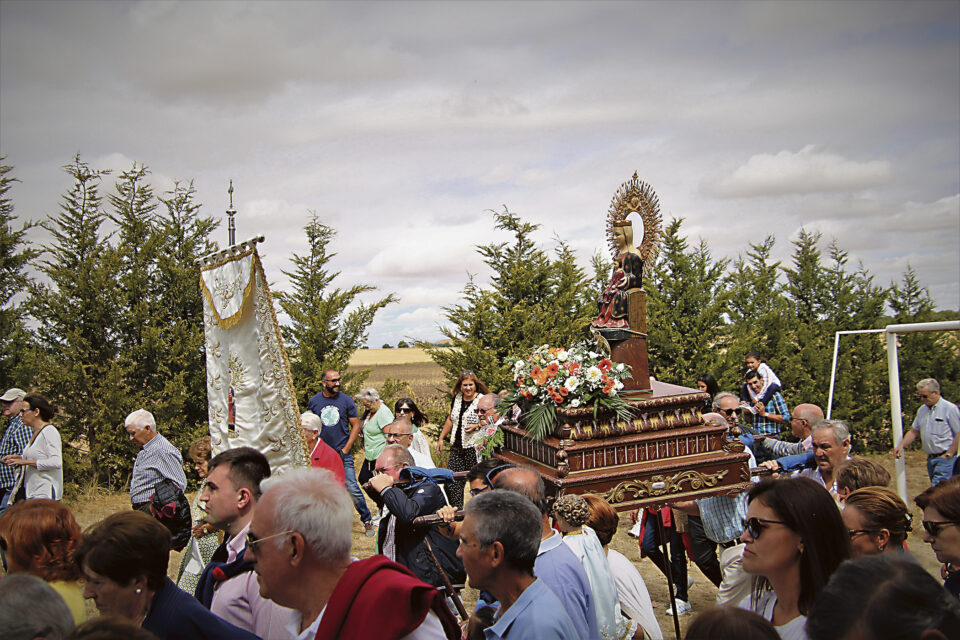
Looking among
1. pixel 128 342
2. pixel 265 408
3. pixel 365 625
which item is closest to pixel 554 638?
pixel 365 625

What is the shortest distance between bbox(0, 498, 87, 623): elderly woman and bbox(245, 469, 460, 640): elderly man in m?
1.18

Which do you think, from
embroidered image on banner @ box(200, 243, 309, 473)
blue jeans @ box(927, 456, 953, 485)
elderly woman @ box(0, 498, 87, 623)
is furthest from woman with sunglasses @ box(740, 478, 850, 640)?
blue jeans @ box(927, 456, 953, 485)

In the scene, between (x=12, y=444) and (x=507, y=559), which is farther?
(x=12, y=444)

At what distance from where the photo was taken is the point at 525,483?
335 cm

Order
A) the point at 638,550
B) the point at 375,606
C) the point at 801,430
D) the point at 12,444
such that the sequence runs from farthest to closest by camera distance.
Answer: the point at 638,550
the point at 12,444
the point at 801,430
the point at 375,606

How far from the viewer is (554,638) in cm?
224

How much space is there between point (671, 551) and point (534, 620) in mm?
4168

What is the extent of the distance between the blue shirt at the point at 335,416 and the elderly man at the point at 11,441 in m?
3.04

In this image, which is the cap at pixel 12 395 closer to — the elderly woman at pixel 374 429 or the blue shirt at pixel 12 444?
the blue shirt at pixel 12 444

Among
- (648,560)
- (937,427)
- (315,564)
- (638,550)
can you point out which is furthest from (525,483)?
(937,427)

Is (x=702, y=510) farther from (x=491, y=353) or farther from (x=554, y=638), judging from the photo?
(x=491, y=353)

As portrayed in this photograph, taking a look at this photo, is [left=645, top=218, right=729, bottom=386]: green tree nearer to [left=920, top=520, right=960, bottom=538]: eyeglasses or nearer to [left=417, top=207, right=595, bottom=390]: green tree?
[left=417, top=207, right=595, bottom=390]: green tree

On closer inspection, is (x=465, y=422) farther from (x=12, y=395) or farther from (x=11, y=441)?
(x=12, y=395)

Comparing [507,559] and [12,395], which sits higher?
[12,395]
